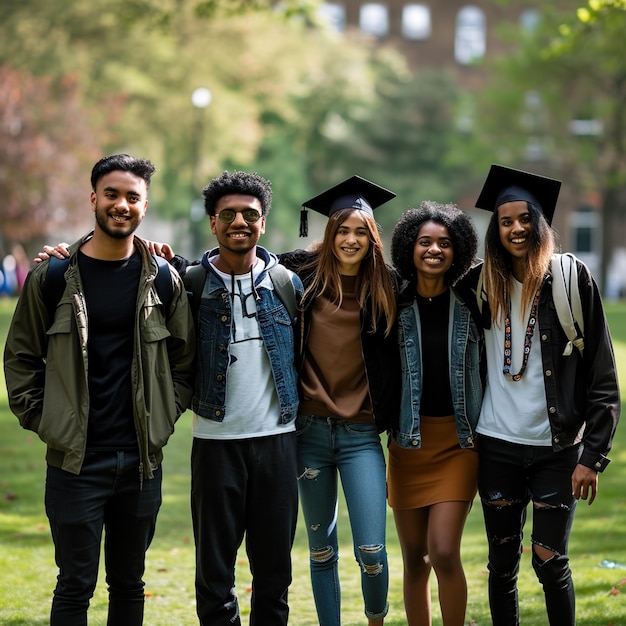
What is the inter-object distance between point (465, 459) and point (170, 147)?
33867mm

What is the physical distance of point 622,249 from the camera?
4481cm

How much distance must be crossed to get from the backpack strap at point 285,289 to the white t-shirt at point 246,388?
16cm

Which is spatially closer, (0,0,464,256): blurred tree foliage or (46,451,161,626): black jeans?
(46,451,161,626): black jeans

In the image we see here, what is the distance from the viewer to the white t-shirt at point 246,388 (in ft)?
16.3

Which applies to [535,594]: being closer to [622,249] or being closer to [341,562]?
[341,562]

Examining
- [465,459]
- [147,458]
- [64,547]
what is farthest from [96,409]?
[465,459]

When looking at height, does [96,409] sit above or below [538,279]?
below

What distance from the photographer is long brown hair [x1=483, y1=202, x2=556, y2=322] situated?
508 cm

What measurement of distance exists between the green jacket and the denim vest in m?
1.15

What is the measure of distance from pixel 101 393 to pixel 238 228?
1.03m

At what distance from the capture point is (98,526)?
468 centimetres

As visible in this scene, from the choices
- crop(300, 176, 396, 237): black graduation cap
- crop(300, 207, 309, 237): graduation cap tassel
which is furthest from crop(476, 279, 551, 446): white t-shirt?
crop(300, 207, 309, 237): graduation cap tassel

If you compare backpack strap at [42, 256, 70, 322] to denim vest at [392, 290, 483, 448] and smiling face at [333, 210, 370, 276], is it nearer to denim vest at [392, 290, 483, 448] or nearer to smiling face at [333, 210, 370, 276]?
smiling face at [333, 210, 370, 276]

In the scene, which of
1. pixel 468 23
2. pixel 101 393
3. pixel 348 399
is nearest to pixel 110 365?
pixel 101 393
